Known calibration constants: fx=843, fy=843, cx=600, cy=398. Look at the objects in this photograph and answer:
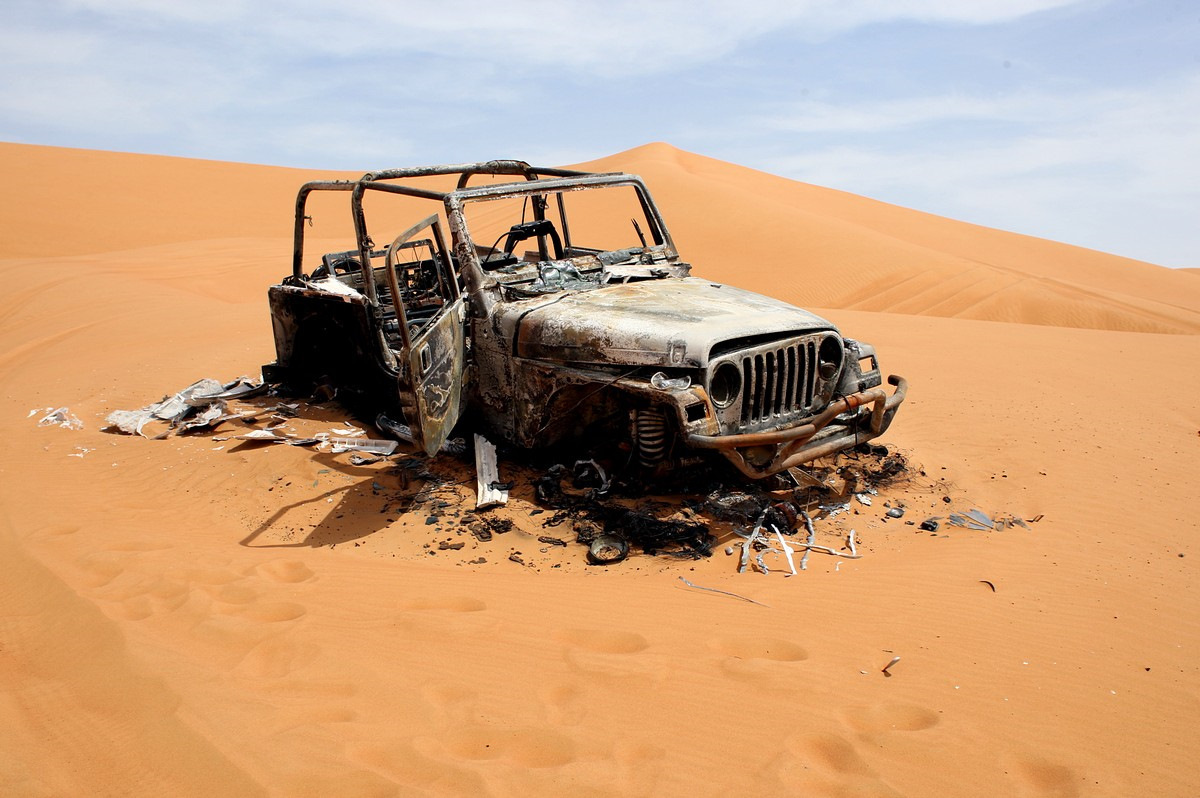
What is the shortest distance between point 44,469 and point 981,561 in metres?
6.55

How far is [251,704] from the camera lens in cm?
321

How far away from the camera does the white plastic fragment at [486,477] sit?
520 centimetres

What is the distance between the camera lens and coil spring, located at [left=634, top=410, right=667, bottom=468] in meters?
4.89

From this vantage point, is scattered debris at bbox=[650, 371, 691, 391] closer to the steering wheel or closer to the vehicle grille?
the vehicle grille

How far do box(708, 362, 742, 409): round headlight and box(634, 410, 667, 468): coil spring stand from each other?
0.35m

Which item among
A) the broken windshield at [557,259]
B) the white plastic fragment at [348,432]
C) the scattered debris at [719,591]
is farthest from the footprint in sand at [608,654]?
the white plastic fragment at [348,432]

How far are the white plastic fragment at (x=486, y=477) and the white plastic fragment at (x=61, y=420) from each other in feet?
14.1

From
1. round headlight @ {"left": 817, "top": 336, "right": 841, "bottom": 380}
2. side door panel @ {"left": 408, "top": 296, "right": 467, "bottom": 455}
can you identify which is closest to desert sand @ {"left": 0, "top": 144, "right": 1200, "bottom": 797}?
side door panel @ {"left": 408, "top": 296, "right": 467, "bottom": 455}

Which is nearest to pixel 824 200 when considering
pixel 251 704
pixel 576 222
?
pixel 576 222

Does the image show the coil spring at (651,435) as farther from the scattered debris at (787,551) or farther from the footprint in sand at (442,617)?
the footprint in sand at (442,617)

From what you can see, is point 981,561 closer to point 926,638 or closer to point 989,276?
point 926,638

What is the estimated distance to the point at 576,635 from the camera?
12.4 ft

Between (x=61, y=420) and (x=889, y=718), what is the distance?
25.2 feet

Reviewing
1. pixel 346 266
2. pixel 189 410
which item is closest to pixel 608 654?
pixel 189 410
